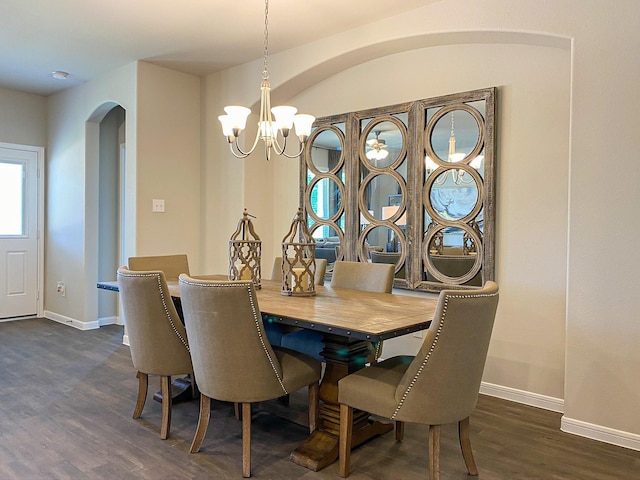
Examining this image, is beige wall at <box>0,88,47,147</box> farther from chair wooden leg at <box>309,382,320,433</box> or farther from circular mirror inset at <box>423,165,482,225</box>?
chair wooden leg at <box>309,382,320,433</box>

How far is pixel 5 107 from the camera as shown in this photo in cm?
560

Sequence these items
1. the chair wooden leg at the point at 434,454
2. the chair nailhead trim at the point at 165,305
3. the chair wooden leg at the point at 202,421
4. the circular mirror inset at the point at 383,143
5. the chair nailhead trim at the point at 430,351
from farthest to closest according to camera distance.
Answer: the circular mirror inset at the point at 383,143 < the chair nailhead trim at the point at 165,305 < the chair wooden leg at the point at 202,421 < the chair wooden leg at the point at 434,454 < the chair nailhead trim at the point at 430,351

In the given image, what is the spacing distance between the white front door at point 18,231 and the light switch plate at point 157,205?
2214mm

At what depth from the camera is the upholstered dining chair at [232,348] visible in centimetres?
213

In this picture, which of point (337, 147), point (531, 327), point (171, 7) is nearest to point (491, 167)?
point (531, 327)

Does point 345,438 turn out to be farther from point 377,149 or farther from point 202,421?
point 377,149

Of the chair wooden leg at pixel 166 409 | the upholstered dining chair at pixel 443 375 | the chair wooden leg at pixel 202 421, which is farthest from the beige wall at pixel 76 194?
the upholstered dining chair at pixel 443 375

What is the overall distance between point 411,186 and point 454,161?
388 millimetres

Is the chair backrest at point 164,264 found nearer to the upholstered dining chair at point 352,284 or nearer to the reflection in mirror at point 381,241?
the upholstered dining chair at point 352,284

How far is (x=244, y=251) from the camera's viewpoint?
3.04 metres

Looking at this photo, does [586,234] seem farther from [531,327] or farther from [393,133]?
[393,133]

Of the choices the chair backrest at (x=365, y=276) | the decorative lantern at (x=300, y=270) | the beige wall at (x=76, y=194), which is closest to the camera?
the decorative lantern at (x=300, y=270)

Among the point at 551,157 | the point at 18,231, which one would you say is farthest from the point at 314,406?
the point at 18,231

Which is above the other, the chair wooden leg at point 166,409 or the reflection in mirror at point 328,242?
the reflection in mirror at point 328,242
